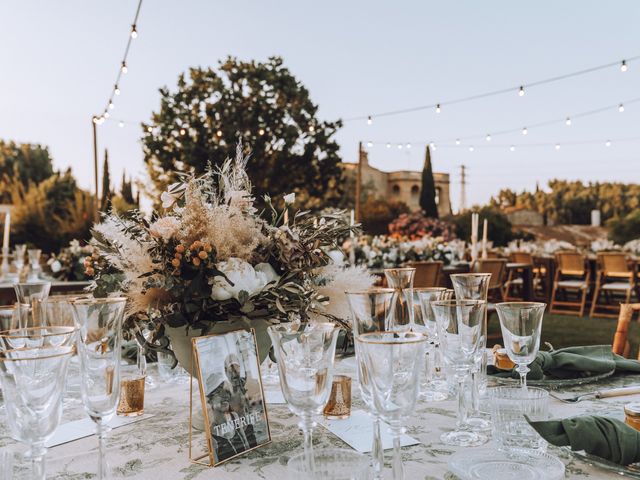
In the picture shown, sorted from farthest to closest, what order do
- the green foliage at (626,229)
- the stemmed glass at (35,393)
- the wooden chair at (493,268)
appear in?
the green foliage at (626,229), the wooden chair at (493,268), the stemmed glass at (35,393)

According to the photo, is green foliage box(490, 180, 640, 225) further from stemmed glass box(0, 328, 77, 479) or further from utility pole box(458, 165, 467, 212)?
stemmed glass box(0, 328, 77, 479)

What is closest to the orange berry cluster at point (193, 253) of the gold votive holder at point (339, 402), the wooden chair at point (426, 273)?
the gold votive holder at point (339, 402)

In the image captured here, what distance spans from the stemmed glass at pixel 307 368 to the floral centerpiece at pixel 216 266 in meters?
0.27

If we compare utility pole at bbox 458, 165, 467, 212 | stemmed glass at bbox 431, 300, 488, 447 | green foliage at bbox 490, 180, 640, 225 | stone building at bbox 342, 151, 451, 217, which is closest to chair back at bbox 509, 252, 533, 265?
stemmed glass at bbox 431, 300, 488, 447

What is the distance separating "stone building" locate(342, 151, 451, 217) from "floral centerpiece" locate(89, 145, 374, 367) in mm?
22006

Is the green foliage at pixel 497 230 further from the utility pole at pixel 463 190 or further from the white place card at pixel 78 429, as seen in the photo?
the white place card at pixel 78 429

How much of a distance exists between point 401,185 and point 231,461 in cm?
2374

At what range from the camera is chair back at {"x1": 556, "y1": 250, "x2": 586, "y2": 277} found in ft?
24.7

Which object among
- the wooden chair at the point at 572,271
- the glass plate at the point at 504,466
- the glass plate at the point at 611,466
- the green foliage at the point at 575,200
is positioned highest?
the green foliage at the point at 575,200

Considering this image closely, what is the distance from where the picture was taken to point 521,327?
3.49 ft

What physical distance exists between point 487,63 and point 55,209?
34.3ft

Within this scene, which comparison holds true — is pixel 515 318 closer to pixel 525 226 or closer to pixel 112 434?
pixel 112 434

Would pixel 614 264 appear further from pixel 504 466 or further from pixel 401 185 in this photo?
pixel 401 185

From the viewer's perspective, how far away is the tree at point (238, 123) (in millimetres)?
10859
